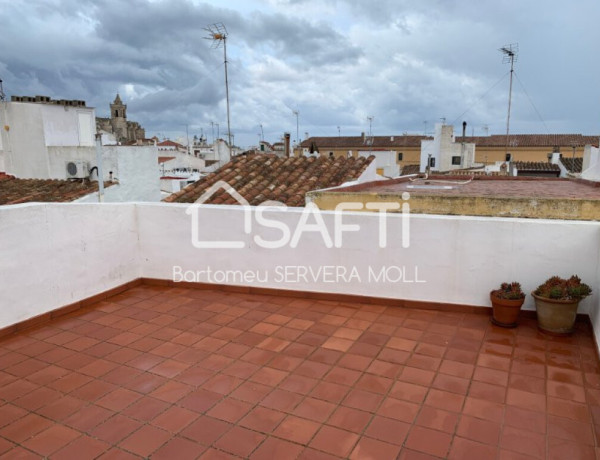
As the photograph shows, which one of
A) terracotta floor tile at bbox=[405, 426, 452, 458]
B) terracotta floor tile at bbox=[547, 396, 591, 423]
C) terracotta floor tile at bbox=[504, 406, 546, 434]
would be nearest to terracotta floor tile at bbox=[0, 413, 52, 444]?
terracotta floor tile at bbox=[405, 426, 452, 458]

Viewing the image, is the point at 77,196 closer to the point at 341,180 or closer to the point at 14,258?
the point at 341,180

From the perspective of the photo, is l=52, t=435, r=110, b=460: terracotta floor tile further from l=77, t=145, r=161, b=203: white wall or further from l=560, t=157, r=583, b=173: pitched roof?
l=560, t=157, r=583, b=173: pitched roof

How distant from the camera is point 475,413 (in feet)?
Answer: 9.70

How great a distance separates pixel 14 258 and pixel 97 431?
2365mm

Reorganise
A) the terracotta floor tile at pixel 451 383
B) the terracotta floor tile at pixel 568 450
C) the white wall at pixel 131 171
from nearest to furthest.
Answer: the terracotta floor tile at pixel 568 450 → the terracotta floor tile at pixel 451 383 → the white wall at pixel 131 171

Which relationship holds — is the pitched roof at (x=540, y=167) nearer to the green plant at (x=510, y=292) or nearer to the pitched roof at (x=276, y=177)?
the pitched roof at (x=276, y=177)

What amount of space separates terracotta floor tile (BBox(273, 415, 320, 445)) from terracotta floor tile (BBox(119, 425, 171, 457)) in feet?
2.36

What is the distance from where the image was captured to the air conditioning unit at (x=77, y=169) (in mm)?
14984

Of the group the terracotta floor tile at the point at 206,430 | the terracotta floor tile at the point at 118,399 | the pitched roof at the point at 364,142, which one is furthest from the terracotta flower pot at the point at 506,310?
the pitched roof at the point at 364,142

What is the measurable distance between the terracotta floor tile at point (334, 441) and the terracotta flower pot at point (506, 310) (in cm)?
239

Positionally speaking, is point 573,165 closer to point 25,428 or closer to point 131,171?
point 131,171

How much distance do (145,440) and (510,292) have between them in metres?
3.58

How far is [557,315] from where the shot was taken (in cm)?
412

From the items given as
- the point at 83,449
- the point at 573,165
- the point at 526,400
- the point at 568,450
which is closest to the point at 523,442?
the point at 568,450
